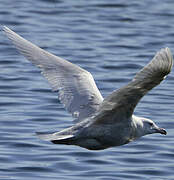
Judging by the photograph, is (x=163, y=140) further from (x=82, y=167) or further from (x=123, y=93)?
(x=123, y=93)

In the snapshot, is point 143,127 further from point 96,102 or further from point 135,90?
point 135,90

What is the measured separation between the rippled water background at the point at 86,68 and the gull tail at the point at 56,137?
1.32m

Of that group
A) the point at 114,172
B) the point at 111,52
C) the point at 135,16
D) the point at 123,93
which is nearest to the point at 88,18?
the point at 135,16

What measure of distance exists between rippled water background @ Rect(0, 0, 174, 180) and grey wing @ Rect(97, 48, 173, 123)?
1.47 meters

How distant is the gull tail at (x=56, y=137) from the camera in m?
7.64

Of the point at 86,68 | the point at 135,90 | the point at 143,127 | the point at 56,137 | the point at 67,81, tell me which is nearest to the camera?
the point at 135,90

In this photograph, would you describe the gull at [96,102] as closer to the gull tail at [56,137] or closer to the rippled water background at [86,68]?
the gull tail at [56,137]

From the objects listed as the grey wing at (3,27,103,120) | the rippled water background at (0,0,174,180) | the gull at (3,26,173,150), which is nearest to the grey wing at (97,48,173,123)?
the gull at (3,26,173,150)

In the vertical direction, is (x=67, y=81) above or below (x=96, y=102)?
above

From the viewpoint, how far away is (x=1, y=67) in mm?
14586

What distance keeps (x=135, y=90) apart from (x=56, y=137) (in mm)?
1127

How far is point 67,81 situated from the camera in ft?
29.2

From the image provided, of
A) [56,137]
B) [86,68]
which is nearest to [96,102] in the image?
[56,137]

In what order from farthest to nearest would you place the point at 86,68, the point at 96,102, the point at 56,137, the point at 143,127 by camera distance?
the point at 86,68, the point at 96,102, the point at 143,127, the point at 56,137
